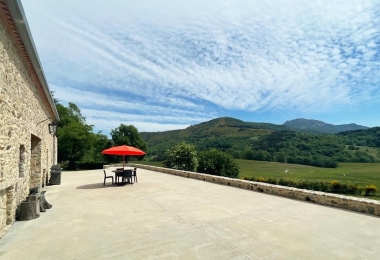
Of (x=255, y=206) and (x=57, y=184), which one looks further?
(x=57, y=184)

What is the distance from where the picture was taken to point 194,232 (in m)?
4.35

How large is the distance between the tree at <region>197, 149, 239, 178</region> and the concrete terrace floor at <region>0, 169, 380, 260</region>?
23904 mm

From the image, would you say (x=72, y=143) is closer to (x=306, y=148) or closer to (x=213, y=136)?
(x=306, y=148)

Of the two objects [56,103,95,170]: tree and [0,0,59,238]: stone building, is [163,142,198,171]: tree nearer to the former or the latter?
[56,103,95,170]: tree

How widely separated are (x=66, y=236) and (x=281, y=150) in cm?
7015

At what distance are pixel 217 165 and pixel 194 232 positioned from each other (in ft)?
88.8

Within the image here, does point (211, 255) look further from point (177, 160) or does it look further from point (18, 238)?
point (177, 160)

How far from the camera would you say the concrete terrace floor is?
348 centimetres

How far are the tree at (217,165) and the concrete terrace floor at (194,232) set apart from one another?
23.9 metres

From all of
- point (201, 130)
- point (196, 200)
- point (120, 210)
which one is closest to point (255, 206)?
point (196, 200)

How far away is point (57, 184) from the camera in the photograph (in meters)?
11.0

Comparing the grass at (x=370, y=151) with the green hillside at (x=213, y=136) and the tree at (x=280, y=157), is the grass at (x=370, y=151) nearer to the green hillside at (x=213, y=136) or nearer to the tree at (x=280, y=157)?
the tree at (x=280, y=157)

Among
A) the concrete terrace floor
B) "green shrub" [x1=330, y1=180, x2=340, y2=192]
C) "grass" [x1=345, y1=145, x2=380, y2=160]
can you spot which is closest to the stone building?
the concrete terrace floor

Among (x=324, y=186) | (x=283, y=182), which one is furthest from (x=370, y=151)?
(x=283, y=182)
